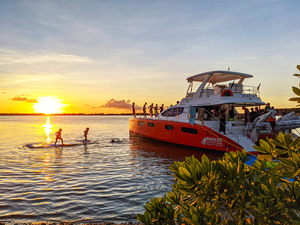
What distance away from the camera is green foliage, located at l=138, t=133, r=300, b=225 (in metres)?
2.17

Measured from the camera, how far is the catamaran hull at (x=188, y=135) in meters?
13.9

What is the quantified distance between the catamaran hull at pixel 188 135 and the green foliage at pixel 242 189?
11234 mm

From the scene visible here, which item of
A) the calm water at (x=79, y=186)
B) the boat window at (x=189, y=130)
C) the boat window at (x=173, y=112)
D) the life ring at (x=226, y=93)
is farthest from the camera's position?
the boat window at (x=173, y=112)

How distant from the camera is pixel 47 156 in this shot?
15398mm

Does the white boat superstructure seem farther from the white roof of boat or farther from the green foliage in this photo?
the green foliage

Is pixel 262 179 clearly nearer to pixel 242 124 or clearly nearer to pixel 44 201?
pixel 44 201

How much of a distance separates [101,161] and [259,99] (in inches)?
450

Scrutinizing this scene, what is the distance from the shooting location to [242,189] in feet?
8.45

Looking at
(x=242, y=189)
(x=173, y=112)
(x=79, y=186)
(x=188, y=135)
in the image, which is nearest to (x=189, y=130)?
(x=188, y=135)

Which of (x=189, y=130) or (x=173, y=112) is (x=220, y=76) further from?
(x=189, y=130)

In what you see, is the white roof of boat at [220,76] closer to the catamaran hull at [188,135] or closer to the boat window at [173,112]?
the boat window at [173,112]

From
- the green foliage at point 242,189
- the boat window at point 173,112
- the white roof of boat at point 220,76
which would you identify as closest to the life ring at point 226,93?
the white roof of boat at point 220,76


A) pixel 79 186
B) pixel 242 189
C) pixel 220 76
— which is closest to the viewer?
pixel 242 189

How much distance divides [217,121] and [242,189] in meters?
13.0
